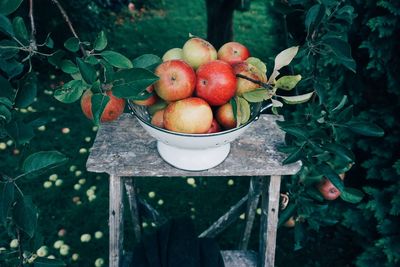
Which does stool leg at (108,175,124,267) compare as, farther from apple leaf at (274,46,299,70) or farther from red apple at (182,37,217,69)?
apple leaf at (274,46,299,70)

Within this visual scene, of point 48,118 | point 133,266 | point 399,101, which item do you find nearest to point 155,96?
point 48,118

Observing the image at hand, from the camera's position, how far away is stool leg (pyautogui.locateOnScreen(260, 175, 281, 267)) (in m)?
1.60

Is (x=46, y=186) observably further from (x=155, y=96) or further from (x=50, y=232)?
(x=155, y=96)

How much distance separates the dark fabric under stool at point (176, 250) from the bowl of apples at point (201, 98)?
0.42 meters

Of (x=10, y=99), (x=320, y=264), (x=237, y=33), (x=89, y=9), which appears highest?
(x=10, y=99)

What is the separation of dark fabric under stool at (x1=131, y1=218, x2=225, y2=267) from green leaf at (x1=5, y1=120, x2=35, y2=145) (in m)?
0.77

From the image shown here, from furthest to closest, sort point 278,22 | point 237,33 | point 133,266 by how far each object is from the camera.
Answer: point 237,33 < point 278,22 < point 133,266

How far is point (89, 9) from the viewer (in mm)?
4426

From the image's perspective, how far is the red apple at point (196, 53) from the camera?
1.37 metres

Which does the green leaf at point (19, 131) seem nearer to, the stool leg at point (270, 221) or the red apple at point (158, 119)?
the red apple at point (158, 119)

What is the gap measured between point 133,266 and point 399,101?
4.81 feet

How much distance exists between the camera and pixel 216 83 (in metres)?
1.24

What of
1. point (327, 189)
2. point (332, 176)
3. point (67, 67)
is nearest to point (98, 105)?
point (67, 67)

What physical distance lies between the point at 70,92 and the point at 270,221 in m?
0.95
